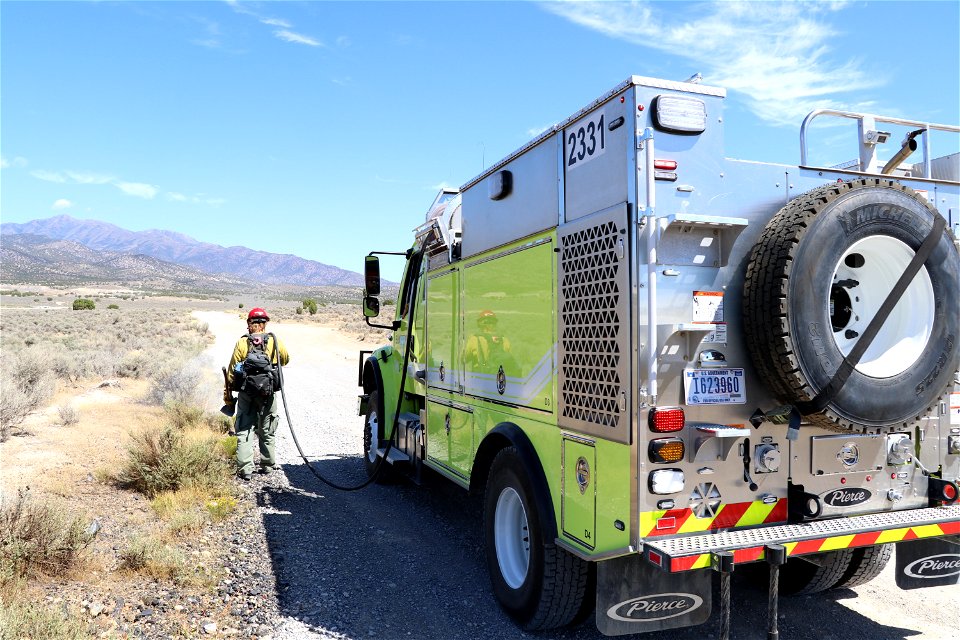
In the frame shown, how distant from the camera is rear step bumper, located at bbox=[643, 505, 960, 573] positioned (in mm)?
3475

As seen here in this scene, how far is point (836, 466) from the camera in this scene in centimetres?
410

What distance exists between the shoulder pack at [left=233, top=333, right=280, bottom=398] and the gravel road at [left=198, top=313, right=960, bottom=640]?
1107mm

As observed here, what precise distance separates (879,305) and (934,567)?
1.69m

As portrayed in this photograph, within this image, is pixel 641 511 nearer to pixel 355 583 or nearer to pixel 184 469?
pixel 355 583

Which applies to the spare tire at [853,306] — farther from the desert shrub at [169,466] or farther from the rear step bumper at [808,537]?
the desert shrub at [169,466]

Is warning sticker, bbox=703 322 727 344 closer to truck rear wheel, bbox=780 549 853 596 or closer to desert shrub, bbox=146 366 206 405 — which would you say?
truck rear wheel, bbox=780 549 853 596

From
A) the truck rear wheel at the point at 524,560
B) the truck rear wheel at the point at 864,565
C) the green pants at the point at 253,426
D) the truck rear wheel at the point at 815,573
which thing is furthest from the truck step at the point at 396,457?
the truck rear wheel at the point at 864,565

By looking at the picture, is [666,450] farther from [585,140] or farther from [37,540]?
[37,540]

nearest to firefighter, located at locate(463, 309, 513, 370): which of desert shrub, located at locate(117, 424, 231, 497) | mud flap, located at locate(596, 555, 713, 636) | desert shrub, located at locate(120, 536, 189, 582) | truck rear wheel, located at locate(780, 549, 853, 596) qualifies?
mud flap, located at locate(596, 555, 713, 636)

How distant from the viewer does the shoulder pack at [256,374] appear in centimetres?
809

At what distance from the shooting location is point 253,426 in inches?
340

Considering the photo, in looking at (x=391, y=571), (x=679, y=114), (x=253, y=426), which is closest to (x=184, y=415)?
(x=253, y=426)

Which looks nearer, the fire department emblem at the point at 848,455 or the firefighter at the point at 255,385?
the fire department emblem at the point at 848,455

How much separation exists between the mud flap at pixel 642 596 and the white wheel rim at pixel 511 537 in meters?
0.97
